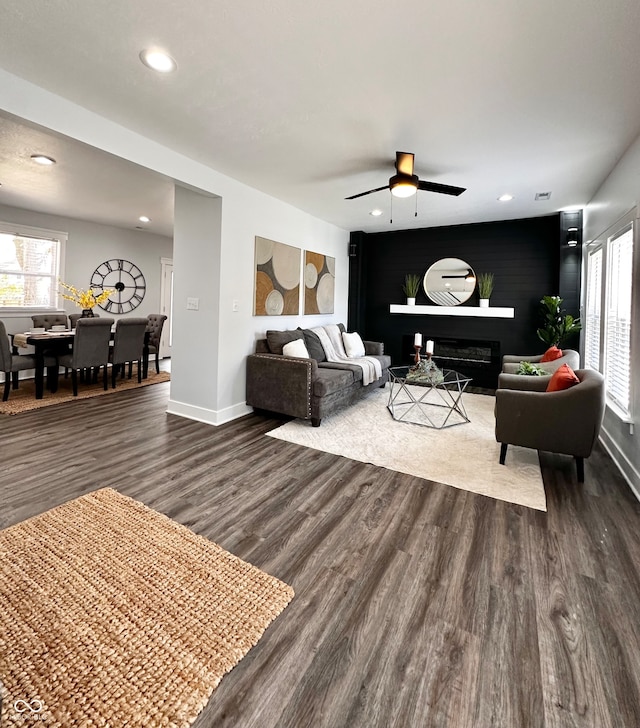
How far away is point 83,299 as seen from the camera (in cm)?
541

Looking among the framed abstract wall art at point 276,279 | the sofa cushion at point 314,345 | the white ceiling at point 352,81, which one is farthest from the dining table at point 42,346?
the sofa cushion at point 314,345

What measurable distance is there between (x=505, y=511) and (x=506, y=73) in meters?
2.63

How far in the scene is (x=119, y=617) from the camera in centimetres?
150

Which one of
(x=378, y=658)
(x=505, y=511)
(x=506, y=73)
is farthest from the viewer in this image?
(x=505, y=511)

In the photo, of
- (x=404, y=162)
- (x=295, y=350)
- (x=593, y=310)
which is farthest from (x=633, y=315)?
(x=295, y=350)

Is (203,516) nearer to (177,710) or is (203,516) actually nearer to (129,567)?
(129,567)

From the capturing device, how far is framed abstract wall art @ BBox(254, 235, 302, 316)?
444 centimetres

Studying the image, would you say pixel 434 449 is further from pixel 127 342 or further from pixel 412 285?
pixel 127 342

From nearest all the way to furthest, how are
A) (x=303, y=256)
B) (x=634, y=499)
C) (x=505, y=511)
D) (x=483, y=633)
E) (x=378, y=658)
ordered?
1. (x=378, y=658)
2. (x=483, y=633)
3. (x=505, y=511)
4. (x=634, y=499)
5. (x=303, y=256)

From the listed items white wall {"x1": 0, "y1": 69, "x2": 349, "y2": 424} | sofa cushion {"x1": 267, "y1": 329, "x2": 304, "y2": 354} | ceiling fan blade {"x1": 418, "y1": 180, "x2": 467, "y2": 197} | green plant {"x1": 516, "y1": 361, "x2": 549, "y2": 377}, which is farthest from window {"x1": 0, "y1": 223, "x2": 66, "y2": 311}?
green plant {"x1": 516, "y1": 361, "x2": 549, "y2": 377}

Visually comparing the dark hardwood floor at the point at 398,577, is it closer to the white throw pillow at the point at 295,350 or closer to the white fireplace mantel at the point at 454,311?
the white throw pillow at the point at 295,350

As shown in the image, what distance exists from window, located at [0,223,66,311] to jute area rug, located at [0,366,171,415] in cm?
128

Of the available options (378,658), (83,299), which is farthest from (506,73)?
(83,299)

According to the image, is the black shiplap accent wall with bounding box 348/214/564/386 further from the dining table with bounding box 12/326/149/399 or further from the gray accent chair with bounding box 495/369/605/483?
the dining table with bounding box 12/326/149/399
